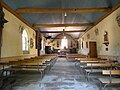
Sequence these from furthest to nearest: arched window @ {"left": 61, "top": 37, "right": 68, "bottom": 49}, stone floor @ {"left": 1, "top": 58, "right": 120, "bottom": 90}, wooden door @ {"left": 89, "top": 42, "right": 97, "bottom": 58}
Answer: arched window @ {"left": 61, "top": 37, "right": 68, "bottom": 49}
wooden door @ {"left": 89, "top": 42, "right": 97, "bottom": 58}
stone floor @ {"left": 1, "top": 58, "right": 120, "bottom": 90}

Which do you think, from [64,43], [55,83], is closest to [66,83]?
[55,83]

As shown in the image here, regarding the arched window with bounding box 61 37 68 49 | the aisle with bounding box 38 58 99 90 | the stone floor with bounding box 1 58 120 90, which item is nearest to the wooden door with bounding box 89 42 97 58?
the aisle with bounding box 38 58 99 90

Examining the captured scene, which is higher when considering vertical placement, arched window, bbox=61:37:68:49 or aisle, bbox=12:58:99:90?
arched window, bbox=61:37:68:49

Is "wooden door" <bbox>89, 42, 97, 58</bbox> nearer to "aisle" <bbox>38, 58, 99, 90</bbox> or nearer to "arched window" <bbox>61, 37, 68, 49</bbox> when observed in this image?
"aisle" <bbox>38, 58, 99, 90</bbox>

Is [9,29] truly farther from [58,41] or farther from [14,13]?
[58,41]

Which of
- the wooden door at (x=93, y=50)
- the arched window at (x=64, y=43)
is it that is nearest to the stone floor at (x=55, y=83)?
the wooden door at (x=93, y=50)

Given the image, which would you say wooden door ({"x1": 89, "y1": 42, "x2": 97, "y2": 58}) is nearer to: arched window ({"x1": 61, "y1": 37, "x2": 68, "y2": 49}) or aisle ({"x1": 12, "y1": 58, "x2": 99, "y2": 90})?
aisle ({"x1": 12, "y1": 58, "x2": 99, "y2": 90})

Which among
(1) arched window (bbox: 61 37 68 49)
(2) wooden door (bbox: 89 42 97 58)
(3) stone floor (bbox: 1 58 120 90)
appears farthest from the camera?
(1) arched window (bbox: 61 37 68 49)

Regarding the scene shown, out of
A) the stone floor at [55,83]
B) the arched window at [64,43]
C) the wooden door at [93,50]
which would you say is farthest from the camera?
the arched window at [64,43]

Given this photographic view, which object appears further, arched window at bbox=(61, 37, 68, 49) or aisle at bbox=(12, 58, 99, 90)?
arched window at bbox=(61, 37, 68, 49)

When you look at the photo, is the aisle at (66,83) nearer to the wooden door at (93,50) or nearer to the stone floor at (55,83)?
the stone floor at (55,83)

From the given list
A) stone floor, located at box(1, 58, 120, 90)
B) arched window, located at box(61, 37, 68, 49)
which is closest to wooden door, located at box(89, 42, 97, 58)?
stone floor, located at box(1, 58, 120, 90)

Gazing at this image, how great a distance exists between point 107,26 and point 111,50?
4.35 feet

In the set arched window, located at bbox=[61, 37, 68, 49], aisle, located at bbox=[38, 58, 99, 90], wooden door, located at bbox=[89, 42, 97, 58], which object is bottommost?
aisle, located at bbox=[38, 58, 99, 90]
